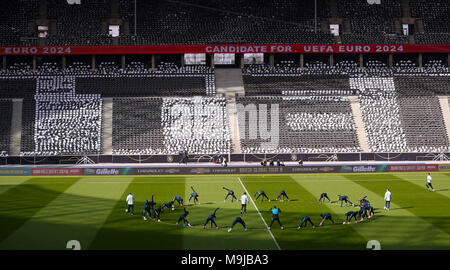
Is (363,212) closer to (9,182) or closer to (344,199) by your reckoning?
(344,199)

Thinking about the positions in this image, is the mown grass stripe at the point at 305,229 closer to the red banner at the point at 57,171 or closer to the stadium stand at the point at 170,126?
the red banner at the point at 57,171

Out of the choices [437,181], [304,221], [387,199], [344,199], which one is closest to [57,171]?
[344,199]

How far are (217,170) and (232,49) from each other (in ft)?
75.7

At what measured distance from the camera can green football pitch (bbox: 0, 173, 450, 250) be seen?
21641mm

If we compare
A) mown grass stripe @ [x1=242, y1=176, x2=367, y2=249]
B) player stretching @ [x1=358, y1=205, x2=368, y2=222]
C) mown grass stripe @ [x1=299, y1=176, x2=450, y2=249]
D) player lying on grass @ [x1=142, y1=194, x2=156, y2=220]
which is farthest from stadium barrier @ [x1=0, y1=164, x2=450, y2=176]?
player stretching @ [x1=358, y1=205, x2=368, y2=222]

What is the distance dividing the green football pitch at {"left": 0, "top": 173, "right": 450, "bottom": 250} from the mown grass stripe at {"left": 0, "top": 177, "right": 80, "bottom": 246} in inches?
2.0

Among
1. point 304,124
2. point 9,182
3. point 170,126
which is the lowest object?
point 9,182

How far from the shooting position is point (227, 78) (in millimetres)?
63125

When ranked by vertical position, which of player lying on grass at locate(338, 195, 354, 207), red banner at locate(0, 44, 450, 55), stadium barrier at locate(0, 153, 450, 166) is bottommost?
player lying on grass at locate(338, 195, 354, 207)

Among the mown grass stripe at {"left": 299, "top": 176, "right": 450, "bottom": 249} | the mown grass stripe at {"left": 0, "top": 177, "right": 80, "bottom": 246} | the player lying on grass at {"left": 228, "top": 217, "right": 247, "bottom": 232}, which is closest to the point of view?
the mown grass stripe at {"left": 299, "top": 176, "right": 450, "bottom": 249}

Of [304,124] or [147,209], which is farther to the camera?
[304,124]

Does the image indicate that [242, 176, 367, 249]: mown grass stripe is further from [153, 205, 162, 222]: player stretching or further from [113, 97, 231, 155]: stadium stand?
[113, 97, 231, 155]: stadium stand

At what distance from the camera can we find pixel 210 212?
2800 cm
